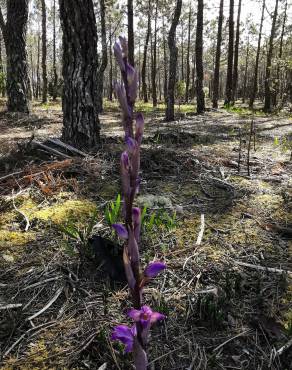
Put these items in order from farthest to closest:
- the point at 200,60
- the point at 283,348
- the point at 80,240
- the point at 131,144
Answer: the point at 200,60, the point at 80,240, the point at 283,348, the point at 131,144

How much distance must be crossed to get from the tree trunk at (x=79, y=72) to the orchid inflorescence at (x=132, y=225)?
391 centimetres

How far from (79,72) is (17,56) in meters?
5.87

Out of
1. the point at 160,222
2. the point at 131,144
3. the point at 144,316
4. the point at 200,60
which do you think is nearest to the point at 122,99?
the point at 131,144

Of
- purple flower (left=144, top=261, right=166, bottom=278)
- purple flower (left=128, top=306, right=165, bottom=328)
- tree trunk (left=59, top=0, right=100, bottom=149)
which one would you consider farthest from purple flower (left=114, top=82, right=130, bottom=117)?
tree trunk (left=59, top=0, right=100, bottom=149)

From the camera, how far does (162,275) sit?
7.37ft

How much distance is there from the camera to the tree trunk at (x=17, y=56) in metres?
9.20

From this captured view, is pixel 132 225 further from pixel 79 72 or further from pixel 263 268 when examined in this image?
pixel 79 72

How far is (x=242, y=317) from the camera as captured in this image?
1.91 metres

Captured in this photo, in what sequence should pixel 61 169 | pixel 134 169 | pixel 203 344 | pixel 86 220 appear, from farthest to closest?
pixel 61 169 → pixel 86 220 → pixel 203 344 → pixel 134 169

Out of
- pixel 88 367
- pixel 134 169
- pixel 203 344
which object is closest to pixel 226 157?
pixel 203 344

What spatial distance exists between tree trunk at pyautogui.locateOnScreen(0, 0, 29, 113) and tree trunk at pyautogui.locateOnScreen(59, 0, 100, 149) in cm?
561

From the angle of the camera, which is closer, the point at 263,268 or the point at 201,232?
the point at 263,268

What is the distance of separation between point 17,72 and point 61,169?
7000 millimetres

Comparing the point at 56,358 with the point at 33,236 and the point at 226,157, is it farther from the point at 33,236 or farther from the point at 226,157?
the point at 226,157
